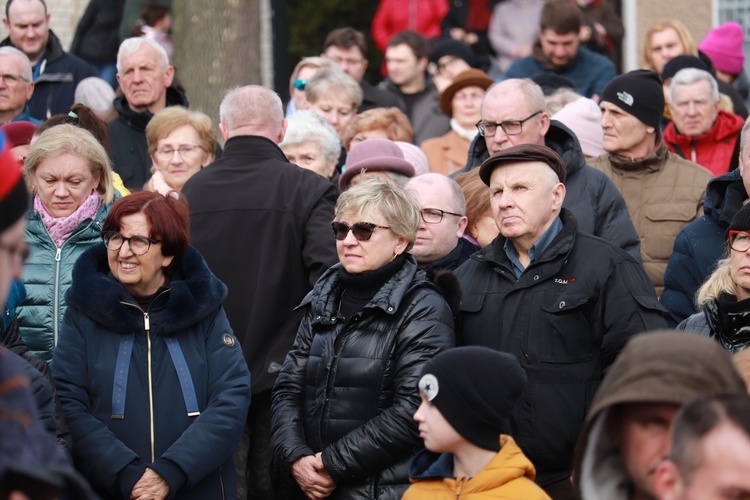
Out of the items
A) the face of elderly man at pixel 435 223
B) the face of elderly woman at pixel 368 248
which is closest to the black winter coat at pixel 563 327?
the face of elderly woman at pixel 368 248

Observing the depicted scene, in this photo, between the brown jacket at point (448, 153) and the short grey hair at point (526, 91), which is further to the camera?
the brown jacket at point (448, 153)

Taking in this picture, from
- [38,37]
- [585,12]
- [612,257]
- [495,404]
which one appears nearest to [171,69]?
[38,37]

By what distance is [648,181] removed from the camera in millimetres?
7066

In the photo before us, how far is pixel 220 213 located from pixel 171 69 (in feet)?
8.25

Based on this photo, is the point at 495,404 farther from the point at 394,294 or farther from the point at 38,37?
the point at 38,37

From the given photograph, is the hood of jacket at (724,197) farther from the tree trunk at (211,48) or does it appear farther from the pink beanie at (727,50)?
the tree trunk at (211,48)

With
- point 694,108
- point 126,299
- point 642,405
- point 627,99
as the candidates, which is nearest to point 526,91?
point 627,99

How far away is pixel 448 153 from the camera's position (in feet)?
29.8

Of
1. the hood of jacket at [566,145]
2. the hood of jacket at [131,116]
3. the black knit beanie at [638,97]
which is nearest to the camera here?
the hood of jacket at [566,145]

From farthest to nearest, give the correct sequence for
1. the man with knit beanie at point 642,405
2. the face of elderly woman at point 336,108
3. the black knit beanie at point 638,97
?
the face of elderly woman at point 336,108 < the black knit beanie at point 638,97 < the man with knit beanie at point 642,405

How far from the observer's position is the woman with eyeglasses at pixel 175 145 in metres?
7.48

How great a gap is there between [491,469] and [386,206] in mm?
1465

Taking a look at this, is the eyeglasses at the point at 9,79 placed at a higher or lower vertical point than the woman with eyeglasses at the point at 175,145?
higher

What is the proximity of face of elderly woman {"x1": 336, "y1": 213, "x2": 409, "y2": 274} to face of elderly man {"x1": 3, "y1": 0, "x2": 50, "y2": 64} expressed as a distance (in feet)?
15.3
